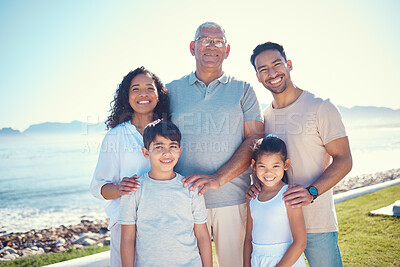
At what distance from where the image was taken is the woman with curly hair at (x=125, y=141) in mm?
2586

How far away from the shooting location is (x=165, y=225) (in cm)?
232

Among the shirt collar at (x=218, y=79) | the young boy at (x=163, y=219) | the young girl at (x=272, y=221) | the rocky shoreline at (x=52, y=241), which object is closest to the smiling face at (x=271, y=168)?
the young girl at (x=272, y=221)

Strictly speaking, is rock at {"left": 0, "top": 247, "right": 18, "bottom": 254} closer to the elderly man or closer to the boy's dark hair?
the elderly man

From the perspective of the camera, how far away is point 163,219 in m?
2.32

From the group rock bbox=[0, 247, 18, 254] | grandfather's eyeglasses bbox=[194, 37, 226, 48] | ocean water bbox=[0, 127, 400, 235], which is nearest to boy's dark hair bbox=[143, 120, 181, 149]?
grandfather's eyeglasses bbox=[194, 37, 226, 48]

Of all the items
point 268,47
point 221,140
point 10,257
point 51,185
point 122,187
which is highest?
point 268,47

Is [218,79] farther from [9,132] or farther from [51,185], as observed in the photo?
[9,132]

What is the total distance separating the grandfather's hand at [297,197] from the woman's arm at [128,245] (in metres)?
1.20

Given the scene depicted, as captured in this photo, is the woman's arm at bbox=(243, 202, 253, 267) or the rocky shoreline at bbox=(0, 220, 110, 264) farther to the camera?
the rocky shoreline at bbox=(0, 220, 110, 264)

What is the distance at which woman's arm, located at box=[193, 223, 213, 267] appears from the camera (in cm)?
238

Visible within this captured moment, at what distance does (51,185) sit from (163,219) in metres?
19.3

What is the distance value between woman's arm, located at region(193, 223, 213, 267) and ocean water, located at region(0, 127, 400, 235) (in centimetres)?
993

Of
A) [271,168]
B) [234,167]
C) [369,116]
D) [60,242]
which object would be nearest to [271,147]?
[271,168]

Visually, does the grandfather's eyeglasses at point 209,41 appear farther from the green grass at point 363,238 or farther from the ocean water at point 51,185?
the ocean water at point 51,185
